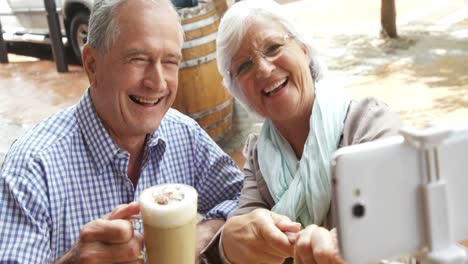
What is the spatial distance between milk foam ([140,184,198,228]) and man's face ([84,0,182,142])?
539mm

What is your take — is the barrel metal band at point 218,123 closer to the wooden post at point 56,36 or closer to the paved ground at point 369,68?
the paved ground at point 369,68

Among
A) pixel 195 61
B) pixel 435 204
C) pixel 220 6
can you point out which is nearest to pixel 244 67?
pixel 435 204

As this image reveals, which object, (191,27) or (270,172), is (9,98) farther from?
(270,172)

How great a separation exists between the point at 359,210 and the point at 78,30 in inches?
313

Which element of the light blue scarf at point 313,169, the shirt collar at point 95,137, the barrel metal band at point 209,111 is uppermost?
the shirt collar at point 95,137

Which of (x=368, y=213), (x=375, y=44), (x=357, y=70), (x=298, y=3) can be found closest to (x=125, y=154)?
(x=368, y=213)

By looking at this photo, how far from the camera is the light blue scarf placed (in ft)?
6.47

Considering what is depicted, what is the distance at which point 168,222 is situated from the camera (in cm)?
136

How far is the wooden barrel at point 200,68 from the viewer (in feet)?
14.4

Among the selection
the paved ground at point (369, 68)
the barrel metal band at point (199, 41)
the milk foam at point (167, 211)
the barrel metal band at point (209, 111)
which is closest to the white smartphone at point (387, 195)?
the milk foam at point (167, 211)

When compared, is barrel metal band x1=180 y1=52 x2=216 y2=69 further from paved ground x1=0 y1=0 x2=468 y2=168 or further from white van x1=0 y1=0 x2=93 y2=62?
white van x1=0 y1=0 x2=93 y2=62

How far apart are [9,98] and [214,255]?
21.0 feet

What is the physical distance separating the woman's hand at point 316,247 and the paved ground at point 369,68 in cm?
371

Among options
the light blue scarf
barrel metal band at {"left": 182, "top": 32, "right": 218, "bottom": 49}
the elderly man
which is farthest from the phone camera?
barrel metal band at {"left": 182, "top": 32, "right": 218, "bottom": 49}
